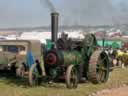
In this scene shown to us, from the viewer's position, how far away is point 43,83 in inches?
501

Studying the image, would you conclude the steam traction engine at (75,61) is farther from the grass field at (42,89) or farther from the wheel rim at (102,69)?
the grass field at (42,89)

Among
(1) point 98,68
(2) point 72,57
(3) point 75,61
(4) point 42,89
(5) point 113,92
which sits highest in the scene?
(2) point 72,57

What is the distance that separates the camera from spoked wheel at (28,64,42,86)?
463 inches

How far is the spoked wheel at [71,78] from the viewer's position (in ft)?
37.8

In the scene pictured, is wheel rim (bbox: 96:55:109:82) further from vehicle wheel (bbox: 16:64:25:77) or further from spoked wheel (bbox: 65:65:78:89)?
vehicle wheel (bbox: 16:64:25:77)

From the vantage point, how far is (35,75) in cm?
1205

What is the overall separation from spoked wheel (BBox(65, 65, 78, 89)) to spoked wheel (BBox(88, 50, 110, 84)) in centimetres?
81

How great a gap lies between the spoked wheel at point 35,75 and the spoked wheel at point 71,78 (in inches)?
39.7

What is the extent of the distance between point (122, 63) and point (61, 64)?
11.1m

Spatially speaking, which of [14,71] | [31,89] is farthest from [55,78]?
[14,71]

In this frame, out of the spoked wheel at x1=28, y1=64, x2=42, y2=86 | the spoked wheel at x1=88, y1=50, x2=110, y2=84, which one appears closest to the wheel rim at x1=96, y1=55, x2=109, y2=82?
the spoked wheel at x1=88, y1=50, x2=110, y2=84

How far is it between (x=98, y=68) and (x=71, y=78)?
5.75 ft

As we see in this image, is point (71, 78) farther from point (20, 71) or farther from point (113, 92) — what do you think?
point (20, 71)

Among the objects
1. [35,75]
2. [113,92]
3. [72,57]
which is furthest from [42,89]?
[113,92]
